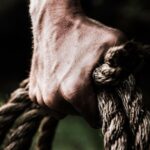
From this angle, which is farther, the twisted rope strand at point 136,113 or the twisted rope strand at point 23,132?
the twisted rope strand at point 23,132

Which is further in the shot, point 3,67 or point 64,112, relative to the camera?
point 3,67

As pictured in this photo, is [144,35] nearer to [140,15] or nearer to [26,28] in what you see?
[140,15]

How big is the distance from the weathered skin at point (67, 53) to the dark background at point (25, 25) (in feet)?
5.47

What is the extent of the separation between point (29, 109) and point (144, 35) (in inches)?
66.8

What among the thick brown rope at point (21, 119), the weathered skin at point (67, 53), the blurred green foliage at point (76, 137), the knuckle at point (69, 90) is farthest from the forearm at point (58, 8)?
the blurred green foliage at point (76, 137)

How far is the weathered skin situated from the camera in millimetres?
1092

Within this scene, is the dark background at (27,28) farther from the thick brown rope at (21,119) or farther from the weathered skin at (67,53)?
the weathered skin at (67,53)

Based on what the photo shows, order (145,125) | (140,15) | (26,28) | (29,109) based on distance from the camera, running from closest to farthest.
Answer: (145,125)
(29,109)
(140,15)
(26,28)

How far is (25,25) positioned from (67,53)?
6.81 feet

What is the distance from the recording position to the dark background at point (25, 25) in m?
2.94

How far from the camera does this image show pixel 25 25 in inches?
125

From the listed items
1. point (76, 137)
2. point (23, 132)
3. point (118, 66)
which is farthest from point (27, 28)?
point (118, 66)

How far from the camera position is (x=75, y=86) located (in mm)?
1101

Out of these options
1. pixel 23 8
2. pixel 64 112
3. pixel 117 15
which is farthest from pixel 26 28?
pixel 64 112
